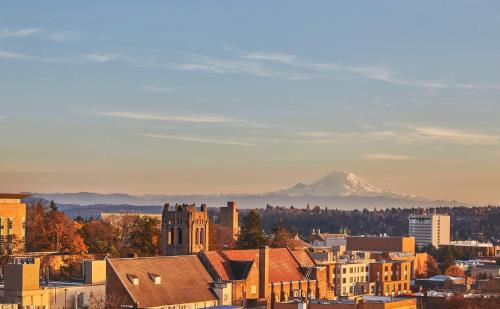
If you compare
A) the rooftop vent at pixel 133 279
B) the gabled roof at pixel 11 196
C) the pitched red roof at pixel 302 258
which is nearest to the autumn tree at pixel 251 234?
the pitched red roof at pixel 302 258

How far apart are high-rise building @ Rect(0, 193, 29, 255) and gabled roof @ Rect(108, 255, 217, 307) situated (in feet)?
81.1

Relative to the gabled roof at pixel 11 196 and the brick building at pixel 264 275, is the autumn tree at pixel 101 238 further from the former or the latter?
the brick building at pixel 264 275

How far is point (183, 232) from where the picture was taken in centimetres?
14288

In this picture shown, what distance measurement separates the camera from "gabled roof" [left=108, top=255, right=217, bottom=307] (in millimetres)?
110312

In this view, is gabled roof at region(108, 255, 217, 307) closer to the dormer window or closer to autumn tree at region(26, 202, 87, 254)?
the dormer window

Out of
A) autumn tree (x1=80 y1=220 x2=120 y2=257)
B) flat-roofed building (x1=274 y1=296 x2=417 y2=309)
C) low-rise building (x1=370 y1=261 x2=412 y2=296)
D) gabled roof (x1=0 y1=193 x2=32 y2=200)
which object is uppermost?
gabled roof (x1=0 y1=193 x2=32 y2=200)

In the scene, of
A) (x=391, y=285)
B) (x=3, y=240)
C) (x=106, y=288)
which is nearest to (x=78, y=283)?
(x=106, y=288)

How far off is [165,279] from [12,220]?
1266 inches

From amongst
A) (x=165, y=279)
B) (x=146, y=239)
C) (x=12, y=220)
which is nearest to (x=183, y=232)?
(x=146, y=239)

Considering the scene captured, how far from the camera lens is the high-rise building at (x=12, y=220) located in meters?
137

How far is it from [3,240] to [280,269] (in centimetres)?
3407

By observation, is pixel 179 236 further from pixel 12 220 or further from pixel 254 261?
pixel 12 220

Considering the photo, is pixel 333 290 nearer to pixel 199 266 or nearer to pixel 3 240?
pixel 199 266

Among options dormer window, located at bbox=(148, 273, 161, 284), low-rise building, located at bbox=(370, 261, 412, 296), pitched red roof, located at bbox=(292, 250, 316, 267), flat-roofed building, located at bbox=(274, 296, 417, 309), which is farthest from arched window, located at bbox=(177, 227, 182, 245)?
low-rise building, located at bbox=(370, 261, 412, 296)
